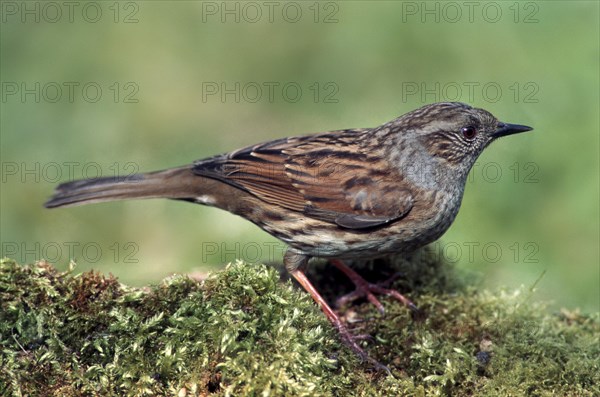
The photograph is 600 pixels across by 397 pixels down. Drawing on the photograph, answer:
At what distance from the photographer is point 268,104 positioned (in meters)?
10.0

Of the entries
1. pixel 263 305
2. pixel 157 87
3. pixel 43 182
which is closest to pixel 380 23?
pixel 157 87

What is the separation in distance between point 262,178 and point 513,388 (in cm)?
242

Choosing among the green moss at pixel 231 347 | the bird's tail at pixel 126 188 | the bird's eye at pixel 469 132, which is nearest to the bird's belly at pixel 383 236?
the bird's eye at pixel 469 132

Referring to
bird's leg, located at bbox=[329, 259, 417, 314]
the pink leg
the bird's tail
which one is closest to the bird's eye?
bird's leg, located at bbox=[329, 259, 417, 314]

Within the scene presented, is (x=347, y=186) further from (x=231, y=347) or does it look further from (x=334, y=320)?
(x=231, y=347)

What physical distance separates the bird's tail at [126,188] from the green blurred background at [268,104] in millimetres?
1247

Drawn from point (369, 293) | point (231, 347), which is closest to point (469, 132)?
point (369, 293)

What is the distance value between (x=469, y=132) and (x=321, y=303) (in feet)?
5.29

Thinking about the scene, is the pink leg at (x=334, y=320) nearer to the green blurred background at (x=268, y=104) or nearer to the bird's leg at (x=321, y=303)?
the bird's leg at (x=321, y=303)

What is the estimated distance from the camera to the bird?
198 inches

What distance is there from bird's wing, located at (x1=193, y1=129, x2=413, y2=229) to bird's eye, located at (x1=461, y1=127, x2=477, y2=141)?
560mm

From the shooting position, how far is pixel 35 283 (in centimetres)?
400

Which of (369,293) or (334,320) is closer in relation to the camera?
(334,320)

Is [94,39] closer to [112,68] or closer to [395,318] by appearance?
[112,68]
